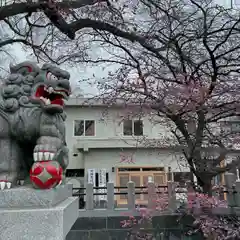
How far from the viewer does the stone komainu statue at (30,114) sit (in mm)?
1320

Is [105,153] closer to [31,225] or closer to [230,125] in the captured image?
[230,125]

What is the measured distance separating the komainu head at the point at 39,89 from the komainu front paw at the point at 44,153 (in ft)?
0.62

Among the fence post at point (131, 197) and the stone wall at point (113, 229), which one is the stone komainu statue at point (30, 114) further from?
the fence post at point (131, 197)

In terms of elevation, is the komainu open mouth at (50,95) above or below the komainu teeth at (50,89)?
below

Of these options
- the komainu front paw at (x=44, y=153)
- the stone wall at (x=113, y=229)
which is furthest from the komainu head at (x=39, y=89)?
the stone wall at (x=113, y=229)

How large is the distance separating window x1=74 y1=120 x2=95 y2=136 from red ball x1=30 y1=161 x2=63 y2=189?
951 cm

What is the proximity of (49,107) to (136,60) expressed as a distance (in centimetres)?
330

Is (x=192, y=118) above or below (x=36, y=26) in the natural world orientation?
below

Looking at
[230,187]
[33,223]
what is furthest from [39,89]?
[230,187]

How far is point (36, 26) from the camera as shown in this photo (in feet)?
13.9

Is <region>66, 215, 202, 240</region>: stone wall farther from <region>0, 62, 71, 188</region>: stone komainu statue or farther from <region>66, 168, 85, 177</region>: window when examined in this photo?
<region>66, 168, 85, 177</region>: window

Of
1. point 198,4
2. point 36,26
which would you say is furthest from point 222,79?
point 36,26

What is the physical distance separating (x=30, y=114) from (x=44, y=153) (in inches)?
9.2

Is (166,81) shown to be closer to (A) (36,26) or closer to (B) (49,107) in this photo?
(A) (36,26)
